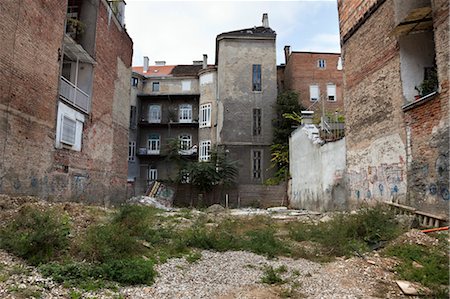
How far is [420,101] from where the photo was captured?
9234 mm

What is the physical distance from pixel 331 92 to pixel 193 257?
2918 cm

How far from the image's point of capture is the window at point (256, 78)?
2852cm

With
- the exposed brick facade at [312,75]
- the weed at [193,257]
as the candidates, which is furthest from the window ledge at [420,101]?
the exposed brick facade at [312,75]

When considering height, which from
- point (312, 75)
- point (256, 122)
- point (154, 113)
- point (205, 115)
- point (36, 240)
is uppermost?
point (312, 75)

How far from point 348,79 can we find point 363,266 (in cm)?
918

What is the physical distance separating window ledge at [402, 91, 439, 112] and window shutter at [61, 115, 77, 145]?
12.6 meters

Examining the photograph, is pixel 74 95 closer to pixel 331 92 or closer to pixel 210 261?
pixel 210 261

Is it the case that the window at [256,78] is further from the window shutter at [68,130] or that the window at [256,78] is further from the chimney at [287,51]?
the window shutter at [68,130]

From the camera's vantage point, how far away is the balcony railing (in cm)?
1455

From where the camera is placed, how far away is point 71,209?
10016 mm

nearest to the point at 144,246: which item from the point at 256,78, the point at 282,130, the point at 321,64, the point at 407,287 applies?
the point at 407,287

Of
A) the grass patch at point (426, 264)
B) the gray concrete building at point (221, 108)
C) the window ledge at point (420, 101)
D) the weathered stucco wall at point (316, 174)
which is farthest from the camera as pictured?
the gray concrete building at point (221, 108)

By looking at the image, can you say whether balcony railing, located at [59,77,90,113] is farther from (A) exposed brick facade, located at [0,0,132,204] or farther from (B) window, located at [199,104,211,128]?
(B) window, located at [199,104,211,128]

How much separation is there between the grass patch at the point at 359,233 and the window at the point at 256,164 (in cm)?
1832
